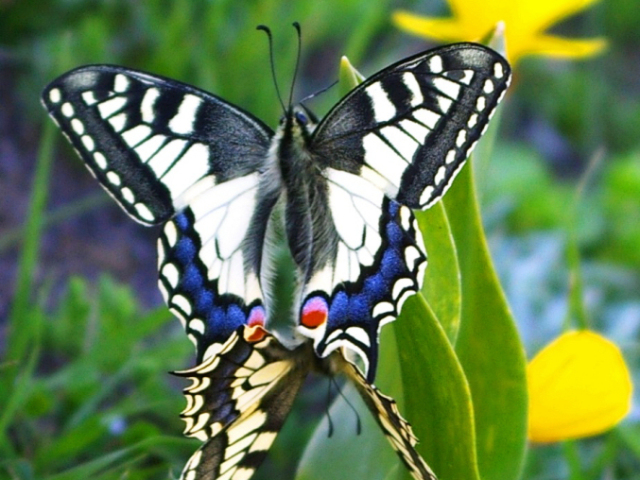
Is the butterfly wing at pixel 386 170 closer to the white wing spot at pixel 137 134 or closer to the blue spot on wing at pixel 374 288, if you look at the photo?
the blue spot on wing at pixel 374 288

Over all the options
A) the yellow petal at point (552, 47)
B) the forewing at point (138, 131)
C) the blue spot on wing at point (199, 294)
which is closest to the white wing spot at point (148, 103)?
the forewing at point (138, 131)

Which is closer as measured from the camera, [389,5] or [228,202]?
[228,202]

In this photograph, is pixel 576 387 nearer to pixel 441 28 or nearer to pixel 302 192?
pixel 302 192

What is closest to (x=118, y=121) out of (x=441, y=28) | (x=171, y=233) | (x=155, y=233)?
(x=171, y=233)

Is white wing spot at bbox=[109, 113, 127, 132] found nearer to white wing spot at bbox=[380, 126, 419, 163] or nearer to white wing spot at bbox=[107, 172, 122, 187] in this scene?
white wing spot at bbox=[107, 172, 122, 187]

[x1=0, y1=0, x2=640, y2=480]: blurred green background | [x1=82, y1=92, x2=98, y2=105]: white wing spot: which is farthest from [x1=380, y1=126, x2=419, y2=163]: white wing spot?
[x1=0, y1=0, x2=640, y2=480]: blurred green background

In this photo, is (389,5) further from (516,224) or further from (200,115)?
(200,115)

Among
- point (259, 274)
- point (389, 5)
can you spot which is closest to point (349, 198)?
point (259, 274)
